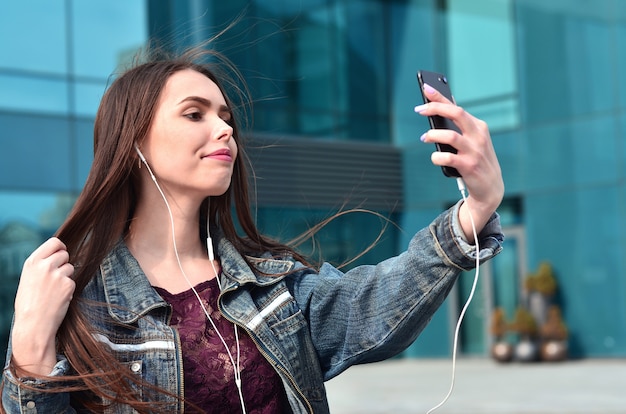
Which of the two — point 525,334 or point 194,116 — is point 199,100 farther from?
point 525,334

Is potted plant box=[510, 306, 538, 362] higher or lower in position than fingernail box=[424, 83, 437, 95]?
lower

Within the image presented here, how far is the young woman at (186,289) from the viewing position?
2.06 metres

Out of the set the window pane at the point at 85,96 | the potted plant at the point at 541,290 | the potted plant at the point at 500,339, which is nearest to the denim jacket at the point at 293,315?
the window pane at the point at 85,96

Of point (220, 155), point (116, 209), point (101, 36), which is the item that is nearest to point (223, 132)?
point (220, 155)

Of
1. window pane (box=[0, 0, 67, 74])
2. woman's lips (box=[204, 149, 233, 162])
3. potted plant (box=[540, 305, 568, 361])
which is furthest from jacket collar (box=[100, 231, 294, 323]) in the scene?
potted plant (box=[540, 305, 568, 361])

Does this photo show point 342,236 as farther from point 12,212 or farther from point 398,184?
point 12,212

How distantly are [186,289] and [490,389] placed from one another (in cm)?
930

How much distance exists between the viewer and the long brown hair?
212 cm

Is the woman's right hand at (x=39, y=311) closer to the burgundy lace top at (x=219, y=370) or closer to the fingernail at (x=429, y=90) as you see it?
the burgundy lace top at (x=219, y=370)

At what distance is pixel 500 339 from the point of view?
16156 millimetres

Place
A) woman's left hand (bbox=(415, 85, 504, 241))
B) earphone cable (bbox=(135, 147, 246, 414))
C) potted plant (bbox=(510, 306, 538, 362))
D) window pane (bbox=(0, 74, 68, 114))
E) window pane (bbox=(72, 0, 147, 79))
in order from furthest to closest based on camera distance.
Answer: potted plant (bbox=(510, 306, 538, 362)) < window pane (bbox=(72, 0, 147, 79)) < window pane (bbox=(0, 74, 68, 114)) < earphone cable (bbox=(135, 147, 246, 414)) < woman's left hand (bbox=(415, 85, 504, 241))

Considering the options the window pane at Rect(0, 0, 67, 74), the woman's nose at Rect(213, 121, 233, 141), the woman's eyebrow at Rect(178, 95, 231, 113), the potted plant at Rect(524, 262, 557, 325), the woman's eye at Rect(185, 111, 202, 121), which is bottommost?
the potted plant at Rect(524, 262, 557, 325)

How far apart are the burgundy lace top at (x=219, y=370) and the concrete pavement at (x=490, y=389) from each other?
6839 millimetres

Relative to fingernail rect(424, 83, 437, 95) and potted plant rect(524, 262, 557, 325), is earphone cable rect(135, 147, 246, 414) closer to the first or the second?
fingernail rect(424, 83, 437, 95)
